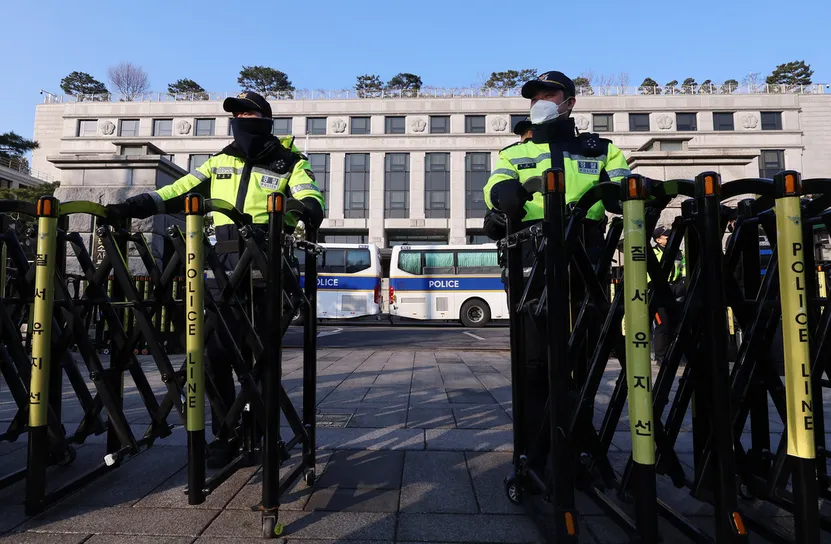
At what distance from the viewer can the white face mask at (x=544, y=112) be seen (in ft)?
8.08

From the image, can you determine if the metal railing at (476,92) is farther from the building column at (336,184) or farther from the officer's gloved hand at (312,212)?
the officer's gloved hand at (312,212)

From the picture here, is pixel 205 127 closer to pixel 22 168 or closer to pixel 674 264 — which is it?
pixel 22 168

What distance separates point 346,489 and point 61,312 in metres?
1.76

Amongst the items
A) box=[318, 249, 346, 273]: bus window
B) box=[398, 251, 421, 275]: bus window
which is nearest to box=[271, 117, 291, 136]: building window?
box=[318, 249, 346, 273]: bus window

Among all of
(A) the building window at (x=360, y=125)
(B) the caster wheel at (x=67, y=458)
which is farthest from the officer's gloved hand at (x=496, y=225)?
(A) the building window at (x=360, y=125)

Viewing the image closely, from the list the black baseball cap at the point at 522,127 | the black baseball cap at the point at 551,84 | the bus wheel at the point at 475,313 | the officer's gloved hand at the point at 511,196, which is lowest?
the bus wheel at the point at 475,313

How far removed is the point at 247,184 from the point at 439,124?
3722 cm

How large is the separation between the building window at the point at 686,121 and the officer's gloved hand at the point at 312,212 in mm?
41607

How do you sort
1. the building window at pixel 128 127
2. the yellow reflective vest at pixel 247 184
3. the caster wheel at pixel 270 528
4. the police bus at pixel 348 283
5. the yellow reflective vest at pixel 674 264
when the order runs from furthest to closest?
1. the building window at pixel 128 127
2. the police bus at pixel 348 283
3. the yellow reflective vest at pixel 247 184
4. the yellow reflective vest at pixel 674 264
5. the caster wheel at pixel 270 528

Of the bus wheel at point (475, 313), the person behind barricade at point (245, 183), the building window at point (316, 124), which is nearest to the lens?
the person behind barricade at point (245, 183)

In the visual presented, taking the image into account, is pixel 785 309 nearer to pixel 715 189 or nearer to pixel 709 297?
pixel 709 297

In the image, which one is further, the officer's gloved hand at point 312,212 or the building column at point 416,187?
the building column at point 416,187

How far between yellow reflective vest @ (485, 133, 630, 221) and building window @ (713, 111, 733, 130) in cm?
4205

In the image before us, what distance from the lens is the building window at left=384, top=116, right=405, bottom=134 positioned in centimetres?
3844
